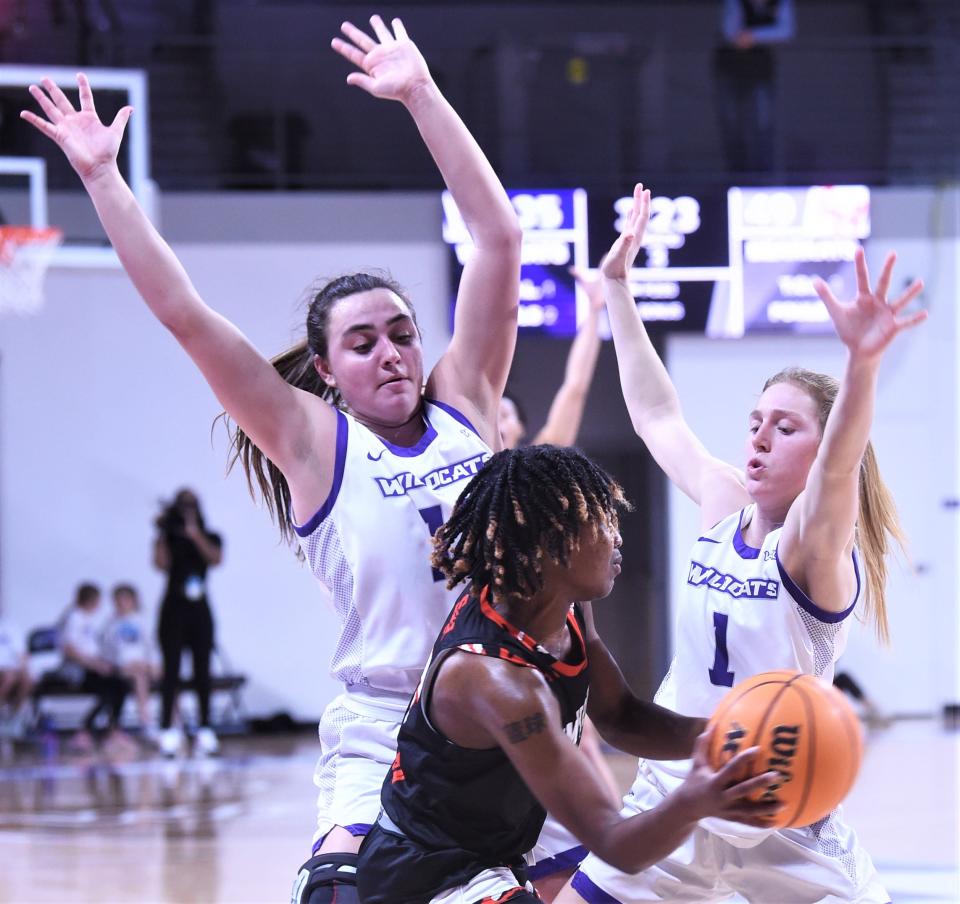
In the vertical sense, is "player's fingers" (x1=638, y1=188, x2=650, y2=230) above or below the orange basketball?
above

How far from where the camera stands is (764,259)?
9.85 meters

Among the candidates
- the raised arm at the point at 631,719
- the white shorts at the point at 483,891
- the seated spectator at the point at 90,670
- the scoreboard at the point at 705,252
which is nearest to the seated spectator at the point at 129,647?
the seated spectator at the point at 90,670

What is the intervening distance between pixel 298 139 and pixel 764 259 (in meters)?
3.77

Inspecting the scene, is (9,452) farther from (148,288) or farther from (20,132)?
(148,288)

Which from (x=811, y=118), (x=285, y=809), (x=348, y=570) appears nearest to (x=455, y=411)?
(x=348, y=570)

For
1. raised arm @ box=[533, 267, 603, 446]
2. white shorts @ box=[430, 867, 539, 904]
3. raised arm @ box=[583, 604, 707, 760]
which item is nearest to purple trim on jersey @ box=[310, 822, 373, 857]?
white shorts @ box=[430, 867, 539, 904]

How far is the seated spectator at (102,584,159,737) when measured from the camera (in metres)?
9.74

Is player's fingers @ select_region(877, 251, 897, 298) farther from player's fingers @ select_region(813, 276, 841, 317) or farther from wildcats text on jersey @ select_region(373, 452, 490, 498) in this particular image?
wildcats text on jersey @ select_region(373, 452, 490, 498)

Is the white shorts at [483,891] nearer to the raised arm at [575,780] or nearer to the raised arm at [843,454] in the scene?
the raised arm at [575,780]

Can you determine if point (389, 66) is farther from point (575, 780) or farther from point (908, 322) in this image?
point (575, 780)

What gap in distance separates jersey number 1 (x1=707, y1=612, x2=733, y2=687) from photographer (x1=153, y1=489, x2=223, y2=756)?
22.0 feet

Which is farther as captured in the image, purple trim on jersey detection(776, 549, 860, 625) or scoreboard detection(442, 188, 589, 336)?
scoreboard detection(442, 188, 589, 336)

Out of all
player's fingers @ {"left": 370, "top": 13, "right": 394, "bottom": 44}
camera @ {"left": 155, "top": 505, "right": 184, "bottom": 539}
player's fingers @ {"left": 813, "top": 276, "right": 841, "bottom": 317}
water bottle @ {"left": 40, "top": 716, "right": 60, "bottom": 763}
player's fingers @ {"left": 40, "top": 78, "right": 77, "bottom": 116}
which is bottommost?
water bottle @ {"left": 40, "top": 716, "right": 60, "bottom": 763}

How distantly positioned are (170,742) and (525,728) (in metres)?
7.31
